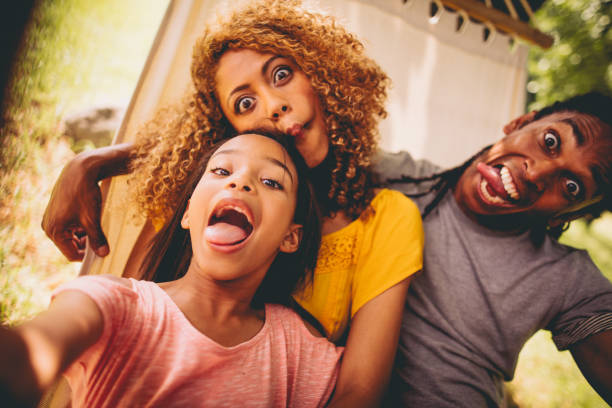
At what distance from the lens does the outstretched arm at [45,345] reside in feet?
1.81

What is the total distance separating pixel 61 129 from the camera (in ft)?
8.11

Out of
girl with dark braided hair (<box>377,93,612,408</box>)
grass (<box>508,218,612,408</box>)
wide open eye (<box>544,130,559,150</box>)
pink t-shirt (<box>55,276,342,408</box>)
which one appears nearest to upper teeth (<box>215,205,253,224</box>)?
pink t-shirt (<box>55,276,342,408</box>)

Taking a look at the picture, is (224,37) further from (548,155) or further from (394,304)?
(548,155)

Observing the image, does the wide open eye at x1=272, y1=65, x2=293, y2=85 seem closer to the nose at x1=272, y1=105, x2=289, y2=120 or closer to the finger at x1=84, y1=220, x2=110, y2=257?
the nose at x1=272, y1=105, x2=289, y2=120

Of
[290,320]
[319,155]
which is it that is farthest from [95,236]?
[319,155]

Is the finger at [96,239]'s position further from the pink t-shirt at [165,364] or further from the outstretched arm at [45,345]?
the outstretched arm at [45,345]

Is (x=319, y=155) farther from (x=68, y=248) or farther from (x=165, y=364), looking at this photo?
(x=68, y=248)

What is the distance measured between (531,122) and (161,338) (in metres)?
1.71

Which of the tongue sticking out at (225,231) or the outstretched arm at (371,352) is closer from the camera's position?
the tongue sticking out at (225,231)

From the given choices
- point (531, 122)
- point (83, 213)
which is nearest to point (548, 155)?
point (531, 122)

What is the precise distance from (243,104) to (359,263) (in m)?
0.78

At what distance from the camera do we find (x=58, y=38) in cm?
254

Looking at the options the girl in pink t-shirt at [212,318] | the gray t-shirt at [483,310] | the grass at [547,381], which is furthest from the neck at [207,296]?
the grass at [547,381]

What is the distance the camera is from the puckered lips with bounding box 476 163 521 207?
1.46m
